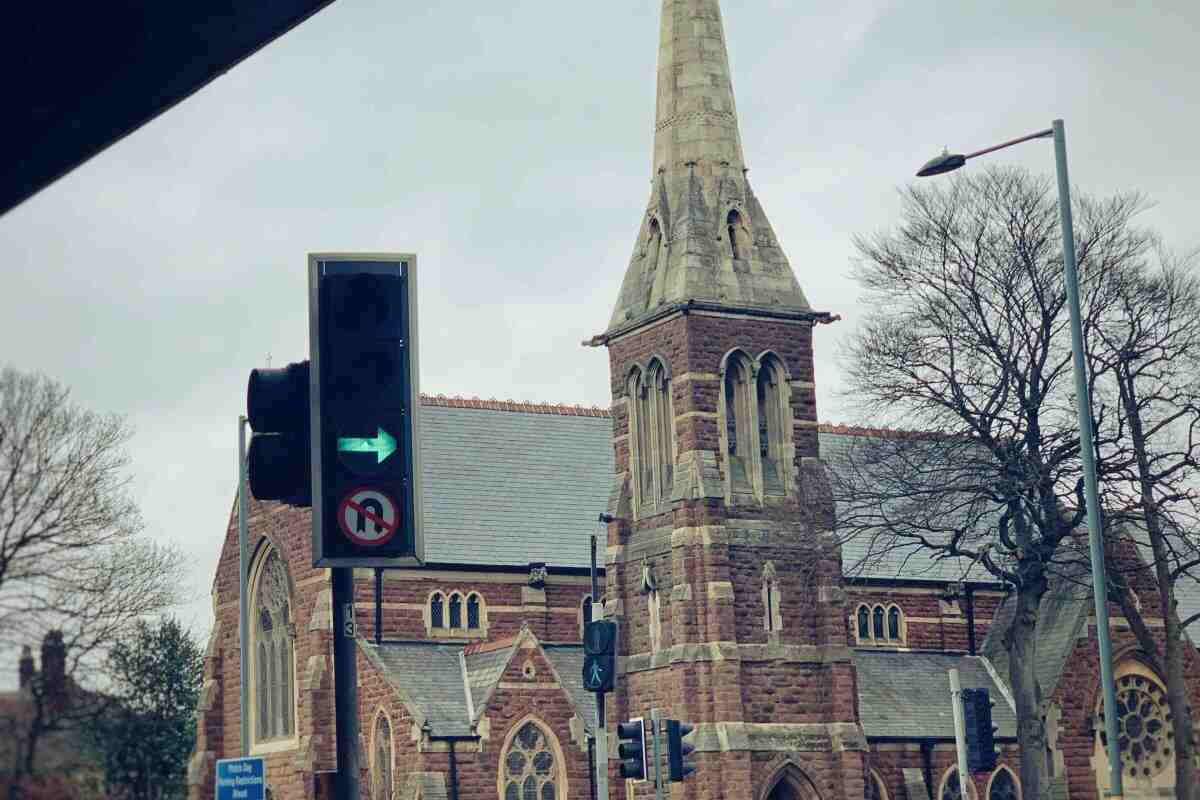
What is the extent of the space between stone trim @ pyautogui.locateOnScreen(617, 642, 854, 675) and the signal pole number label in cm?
3588

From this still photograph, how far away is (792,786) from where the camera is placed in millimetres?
43375

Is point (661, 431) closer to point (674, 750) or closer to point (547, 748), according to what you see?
point (547, 748)

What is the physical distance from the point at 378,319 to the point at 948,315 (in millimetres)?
31179

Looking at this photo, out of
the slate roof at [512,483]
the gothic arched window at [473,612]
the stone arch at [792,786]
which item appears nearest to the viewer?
the stone arch at [792,786]

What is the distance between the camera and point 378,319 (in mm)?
7191

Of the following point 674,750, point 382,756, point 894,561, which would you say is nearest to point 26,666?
point 674,750

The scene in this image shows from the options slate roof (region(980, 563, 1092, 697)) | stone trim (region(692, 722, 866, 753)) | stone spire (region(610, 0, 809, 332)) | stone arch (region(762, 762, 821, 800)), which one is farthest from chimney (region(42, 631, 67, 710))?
slate roof (region(980, 563, 1092, 697))

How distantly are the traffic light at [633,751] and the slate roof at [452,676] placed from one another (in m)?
16.5

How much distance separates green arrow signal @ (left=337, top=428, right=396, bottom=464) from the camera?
7.07 m

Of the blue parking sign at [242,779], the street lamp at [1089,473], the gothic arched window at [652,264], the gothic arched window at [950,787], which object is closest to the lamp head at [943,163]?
the street lamp at [1089,473]

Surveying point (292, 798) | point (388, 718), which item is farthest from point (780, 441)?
point (292, 798)

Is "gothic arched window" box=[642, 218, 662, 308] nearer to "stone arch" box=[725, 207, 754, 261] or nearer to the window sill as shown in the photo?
"stone arch" box=[725, 207, 754, 261]

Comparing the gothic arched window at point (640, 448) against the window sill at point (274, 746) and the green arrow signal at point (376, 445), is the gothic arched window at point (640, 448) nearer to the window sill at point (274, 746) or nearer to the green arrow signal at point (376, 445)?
the window sill at point (274, 746)

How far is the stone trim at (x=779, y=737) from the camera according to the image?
42094 mm
